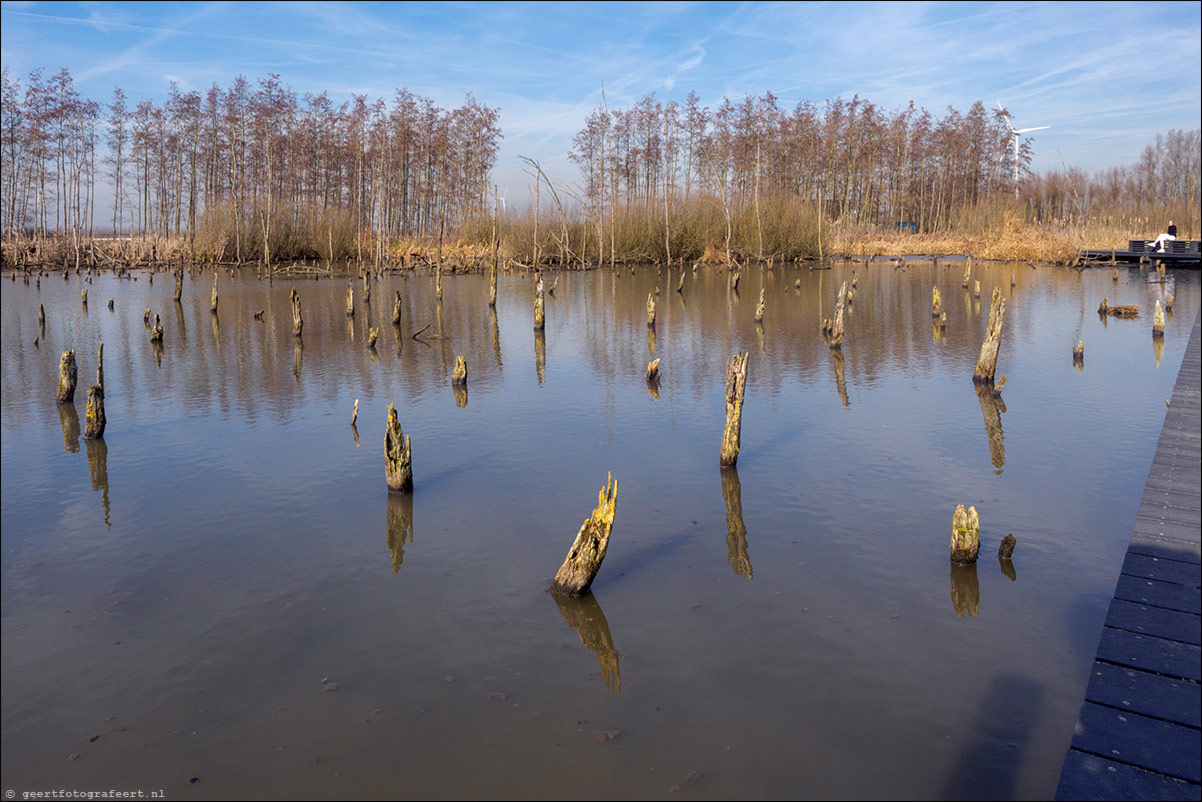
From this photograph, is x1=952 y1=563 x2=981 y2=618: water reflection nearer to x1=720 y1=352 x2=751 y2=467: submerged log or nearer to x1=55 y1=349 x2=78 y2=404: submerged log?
x1=720 y1=352 x2=751 y2=467: submerged log

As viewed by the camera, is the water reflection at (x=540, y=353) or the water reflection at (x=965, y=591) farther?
the water reflection at (x=540, y=353)

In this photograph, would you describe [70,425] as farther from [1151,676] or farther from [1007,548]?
[1151,676]

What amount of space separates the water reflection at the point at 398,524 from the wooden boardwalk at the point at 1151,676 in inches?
147

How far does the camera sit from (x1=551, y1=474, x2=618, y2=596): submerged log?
4754mm

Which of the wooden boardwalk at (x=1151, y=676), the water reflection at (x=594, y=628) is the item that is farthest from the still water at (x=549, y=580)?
the wooden boardwalk at (x=1151, y=676)

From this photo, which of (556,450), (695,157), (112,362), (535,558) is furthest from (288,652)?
(695,157)

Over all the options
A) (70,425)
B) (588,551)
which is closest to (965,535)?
(588,551)

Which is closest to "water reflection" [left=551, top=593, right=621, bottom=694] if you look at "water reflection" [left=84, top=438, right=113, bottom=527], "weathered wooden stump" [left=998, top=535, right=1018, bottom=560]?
"weathered wooden stump" [left=998, top=535, right=1018, bottom=560]

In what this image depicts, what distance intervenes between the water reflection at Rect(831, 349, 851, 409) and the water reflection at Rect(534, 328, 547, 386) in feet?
12.2

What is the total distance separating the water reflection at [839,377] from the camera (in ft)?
32.7

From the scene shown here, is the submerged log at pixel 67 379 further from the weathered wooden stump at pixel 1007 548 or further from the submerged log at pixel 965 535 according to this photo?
the weathered wooden stump at pixel 1007 548

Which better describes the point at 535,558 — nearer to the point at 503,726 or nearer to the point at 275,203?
the point at 503,726

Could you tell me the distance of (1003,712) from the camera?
3721 millimetres

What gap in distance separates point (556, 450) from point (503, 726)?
434 cm
